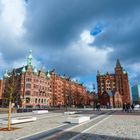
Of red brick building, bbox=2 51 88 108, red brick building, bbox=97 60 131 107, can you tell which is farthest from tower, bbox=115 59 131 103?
red brick building, bbox=2 51 88 108

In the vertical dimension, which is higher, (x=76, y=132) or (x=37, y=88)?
(x=37, y=88)

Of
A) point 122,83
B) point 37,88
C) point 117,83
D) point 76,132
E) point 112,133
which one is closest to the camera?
point 112,133

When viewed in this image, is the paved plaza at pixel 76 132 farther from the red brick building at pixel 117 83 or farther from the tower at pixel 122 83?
the tower at pixel 122 83

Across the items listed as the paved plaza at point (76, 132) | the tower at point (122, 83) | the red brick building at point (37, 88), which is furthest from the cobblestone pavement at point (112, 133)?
the tower at point (122, 83)

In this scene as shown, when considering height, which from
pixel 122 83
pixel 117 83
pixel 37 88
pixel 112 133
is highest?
pixel 117 83

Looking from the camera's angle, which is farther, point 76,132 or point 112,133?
point 76,132

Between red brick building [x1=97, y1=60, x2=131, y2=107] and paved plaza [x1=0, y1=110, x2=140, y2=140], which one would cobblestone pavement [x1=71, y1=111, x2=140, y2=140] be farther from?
red brick building [x1=97, y1=60, x2=131, y2=107]

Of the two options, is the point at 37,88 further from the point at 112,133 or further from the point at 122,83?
the point at 112,133

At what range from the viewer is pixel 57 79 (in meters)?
132

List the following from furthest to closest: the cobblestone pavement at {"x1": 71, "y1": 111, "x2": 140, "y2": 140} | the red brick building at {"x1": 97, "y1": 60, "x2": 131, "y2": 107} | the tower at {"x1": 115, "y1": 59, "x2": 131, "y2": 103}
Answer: the red brick building at {"x1": 97, "y1": 60, "x2": 131, "y2": 107} → the tower at {"x1": 115, "y1": 59, "x2": 131, "y2": 103} → the cobblestone pavement at {"x1": 71, "y1": 111, "x2": 140, "y2": 140}

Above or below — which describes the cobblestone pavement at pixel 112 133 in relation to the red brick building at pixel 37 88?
below

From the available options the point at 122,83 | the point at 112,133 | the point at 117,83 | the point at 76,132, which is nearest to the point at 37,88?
the point at 117,83

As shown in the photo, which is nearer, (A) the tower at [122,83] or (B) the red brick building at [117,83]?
(A) the tower at [122,83]

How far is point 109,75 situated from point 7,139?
164m
